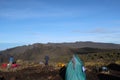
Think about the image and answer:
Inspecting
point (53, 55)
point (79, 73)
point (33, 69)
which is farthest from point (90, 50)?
point (79, 73)

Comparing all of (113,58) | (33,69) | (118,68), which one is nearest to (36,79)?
(33,69)

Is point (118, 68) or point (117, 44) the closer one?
point (118, 68)

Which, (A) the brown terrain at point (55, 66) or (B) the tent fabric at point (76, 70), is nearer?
(B) the tent fabric at point (76, 70)

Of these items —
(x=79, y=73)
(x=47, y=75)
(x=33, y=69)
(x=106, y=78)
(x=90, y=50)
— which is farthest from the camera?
(x=90, y=50)

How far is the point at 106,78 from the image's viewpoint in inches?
854

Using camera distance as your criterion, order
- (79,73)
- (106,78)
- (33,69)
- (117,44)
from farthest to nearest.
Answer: (117,44) < (33,69) < (106,78) < (79,73)

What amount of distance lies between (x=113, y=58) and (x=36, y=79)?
1552 cm

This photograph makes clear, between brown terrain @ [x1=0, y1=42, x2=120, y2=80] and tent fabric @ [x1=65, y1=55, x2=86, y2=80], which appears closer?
tent fabric @ [x1=65, y1=55, x2=86, y2=80]

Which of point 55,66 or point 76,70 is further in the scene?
point 55,66

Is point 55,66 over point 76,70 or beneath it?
beneath

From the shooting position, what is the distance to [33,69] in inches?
1160

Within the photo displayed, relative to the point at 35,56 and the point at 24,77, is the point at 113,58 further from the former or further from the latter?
the point at 35,56

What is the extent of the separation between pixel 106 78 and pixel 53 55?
1264 inches

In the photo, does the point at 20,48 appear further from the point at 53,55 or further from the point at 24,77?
the point at 24,77
